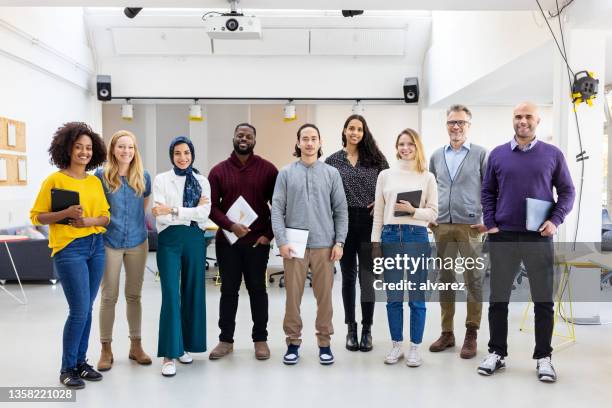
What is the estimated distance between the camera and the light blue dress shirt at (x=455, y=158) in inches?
155

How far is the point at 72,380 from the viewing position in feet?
10.5

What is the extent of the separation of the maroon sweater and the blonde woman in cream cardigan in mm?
736

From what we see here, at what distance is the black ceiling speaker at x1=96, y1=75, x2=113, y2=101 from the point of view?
9461 millimetres

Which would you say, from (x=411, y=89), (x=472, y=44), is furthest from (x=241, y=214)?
(x=411, y=89)

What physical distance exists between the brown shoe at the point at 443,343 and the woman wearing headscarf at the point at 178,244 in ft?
5.55

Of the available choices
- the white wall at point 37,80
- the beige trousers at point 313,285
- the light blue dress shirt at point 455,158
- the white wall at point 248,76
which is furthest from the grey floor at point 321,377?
the white wall at point 248,76

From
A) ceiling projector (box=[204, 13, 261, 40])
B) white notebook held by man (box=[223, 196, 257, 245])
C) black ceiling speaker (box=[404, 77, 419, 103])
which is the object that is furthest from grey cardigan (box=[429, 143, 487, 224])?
black ceiling speaker (box=[404, 77, 419, 103])

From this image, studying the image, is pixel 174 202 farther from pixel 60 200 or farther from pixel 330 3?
pixel 330 3

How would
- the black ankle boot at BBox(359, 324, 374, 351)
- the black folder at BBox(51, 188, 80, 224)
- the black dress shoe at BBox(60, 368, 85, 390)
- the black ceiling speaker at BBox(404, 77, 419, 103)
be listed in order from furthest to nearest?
the black ceiling speaker at BBox(404, 77, 419, 103) → the black ankle boot at BBox(359, 324, 374, 351) → the black dress shoe at BBox(60, 368, 85, 390) → the black folder at BBox(51, 188, 80, 224)

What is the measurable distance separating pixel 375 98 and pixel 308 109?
128cm

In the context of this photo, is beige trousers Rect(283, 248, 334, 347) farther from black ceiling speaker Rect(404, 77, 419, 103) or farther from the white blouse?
black ceiling speaker Rect(404, 77, 419, 103)

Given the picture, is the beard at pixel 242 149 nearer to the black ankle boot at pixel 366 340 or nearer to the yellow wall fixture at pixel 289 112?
the black ankle boot at pixel 366 340

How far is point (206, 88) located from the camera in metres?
9.77

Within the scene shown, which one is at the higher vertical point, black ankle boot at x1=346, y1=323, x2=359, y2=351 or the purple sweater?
the purple sweater
